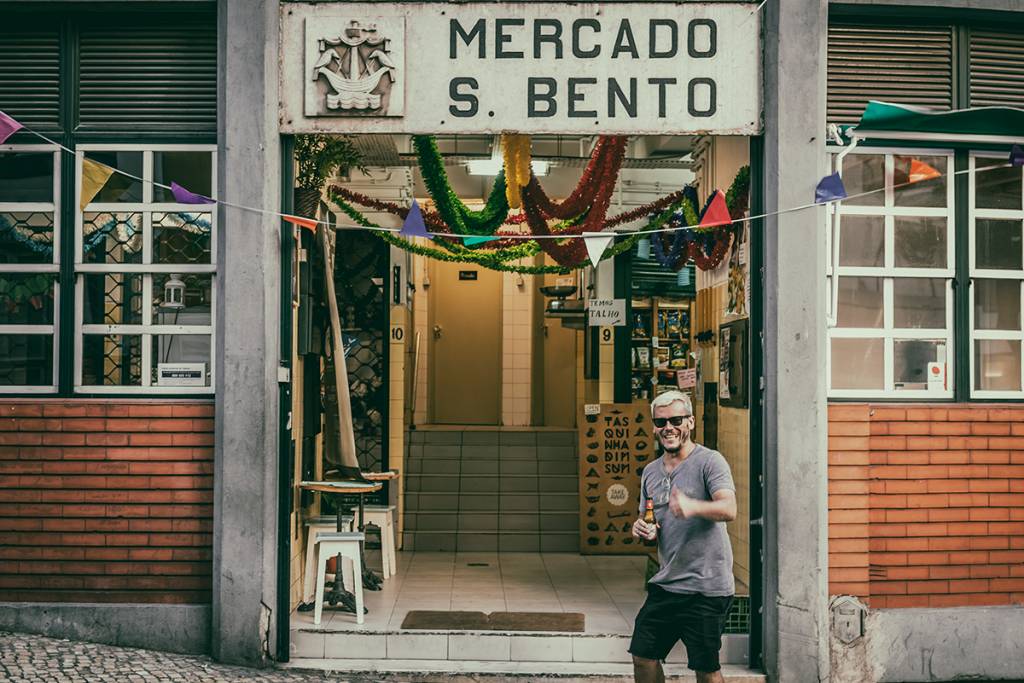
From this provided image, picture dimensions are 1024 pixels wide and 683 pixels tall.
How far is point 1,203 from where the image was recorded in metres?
7.02

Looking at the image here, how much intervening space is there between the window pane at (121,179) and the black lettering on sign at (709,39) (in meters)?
3.57

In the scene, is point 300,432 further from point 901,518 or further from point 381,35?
point 901,518

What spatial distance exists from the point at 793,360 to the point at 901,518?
125cm

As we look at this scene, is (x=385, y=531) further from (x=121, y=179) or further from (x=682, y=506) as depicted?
(x=682, y=506)

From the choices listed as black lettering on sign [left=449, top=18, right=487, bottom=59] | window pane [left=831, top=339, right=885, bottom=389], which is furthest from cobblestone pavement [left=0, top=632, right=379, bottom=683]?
black lettering on sign [left=449, top=18, right=487, bottom=59]

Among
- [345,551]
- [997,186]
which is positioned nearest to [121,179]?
[345,551]

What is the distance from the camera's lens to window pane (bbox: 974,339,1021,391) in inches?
282

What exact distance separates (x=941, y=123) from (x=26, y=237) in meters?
5.87

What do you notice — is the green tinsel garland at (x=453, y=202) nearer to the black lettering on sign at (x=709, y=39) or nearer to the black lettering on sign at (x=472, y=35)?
the black lettering on sign at (x=472, y=35)

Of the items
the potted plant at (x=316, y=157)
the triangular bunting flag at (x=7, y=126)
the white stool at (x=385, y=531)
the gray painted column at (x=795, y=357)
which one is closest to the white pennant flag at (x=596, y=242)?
the gray painted column at (x=795, y=357)

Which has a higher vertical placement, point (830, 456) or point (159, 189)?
point (159, 189)

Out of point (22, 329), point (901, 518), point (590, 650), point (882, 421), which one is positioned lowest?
point (590, 650)

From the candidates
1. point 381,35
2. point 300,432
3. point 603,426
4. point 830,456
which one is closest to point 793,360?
point 830,456

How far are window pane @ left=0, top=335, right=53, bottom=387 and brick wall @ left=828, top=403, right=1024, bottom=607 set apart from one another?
498 cm
